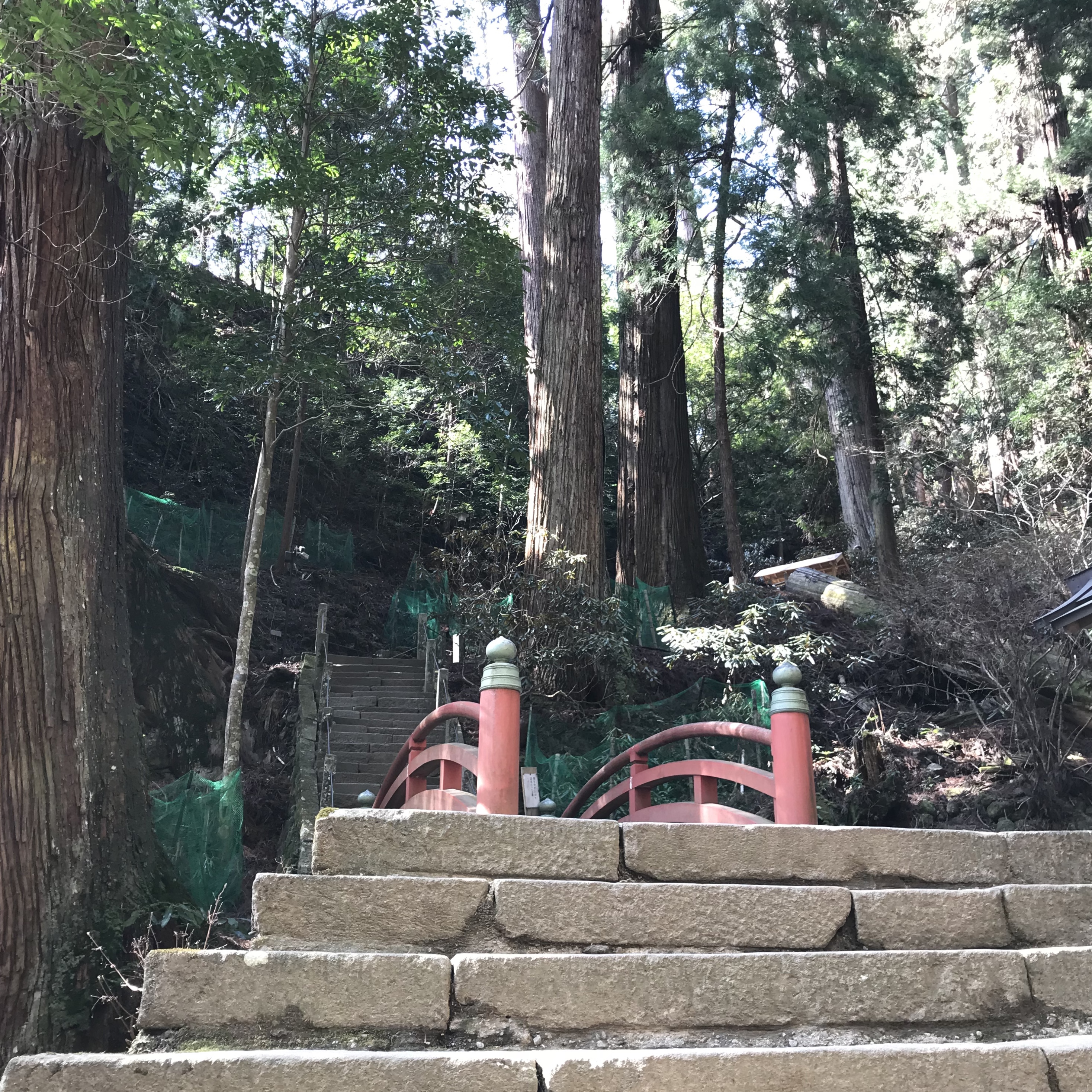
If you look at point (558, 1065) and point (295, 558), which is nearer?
point (558, 1065)

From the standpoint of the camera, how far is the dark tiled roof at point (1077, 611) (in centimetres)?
524

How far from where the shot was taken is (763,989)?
10.4 ft

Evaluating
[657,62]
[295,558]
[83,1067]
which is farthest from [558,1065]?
[295,558]

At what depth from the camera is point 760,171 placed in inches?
604

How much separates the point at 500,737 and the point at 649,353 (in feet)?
43.6

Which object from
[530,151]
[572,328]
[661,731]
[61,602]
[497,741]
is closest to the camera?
[497,741]

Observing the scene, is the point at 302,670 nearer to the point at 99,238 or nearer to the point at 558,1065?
the point at 99,238

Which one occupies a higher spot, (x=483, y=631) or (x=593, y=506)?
(x=593, y=506)

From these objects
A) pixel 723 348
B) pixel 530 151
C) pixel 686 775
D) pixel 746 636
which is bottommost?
pixel 686 775

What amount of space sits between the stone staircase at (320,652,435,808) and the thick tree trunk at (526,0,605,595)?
9.82 feet

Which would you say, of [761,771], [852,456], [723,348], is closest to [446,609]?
[723,348]

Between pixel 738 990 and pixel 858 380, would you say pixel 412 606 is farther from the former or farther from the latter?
pixel 738 990

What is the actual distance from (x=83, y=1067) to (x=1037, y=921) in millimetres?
3085

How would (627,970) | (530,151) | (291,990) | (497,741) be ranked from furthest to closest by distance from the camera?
1. (530,151)
2. (497,741)
3. (627,970)
4. (291,990)
